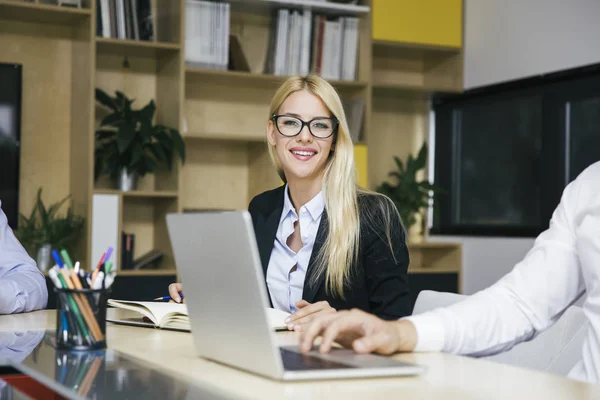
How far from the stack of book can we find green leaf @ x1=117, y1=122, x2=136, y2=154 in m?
0.49

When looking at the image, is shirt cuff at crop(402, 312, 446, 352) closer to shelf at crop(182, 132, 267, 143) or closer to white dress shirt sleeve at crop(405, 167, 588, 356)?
white dress shirt sleeve at crop(405, 167, 588, 356)

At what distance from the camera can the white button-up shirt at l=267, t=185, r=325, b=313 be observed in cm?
214

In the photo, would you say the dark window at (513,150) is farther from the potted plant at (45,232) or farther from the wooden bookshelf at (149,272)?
the potted plant at (45,232)

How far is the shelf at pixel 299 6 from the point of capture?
4527 mm

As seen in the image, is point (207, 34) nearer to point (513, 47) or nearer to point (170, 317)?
point (513, 47)

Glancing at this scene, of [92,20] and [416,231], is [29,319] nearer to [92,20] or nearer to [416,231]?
[92,20]

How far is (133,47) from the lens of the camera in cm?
430

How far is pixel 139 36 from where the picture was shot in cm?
431

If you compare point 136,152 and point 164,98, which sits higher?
point 164,98

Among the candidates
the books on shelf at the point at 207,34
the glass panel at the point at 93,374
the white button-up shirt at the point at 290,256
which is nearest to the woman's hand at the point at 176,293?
the white button-up shirt at the point at 290,256

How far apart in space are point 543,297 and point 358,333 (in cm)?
38

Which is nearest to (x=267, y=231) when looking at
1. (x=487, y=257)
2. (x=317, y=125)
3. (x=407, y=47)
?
(x=317, y=125)

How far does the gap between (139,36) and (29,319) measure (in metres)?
2.71

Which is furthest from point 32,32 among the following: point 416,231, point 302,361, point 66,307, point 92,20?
point 302,361
